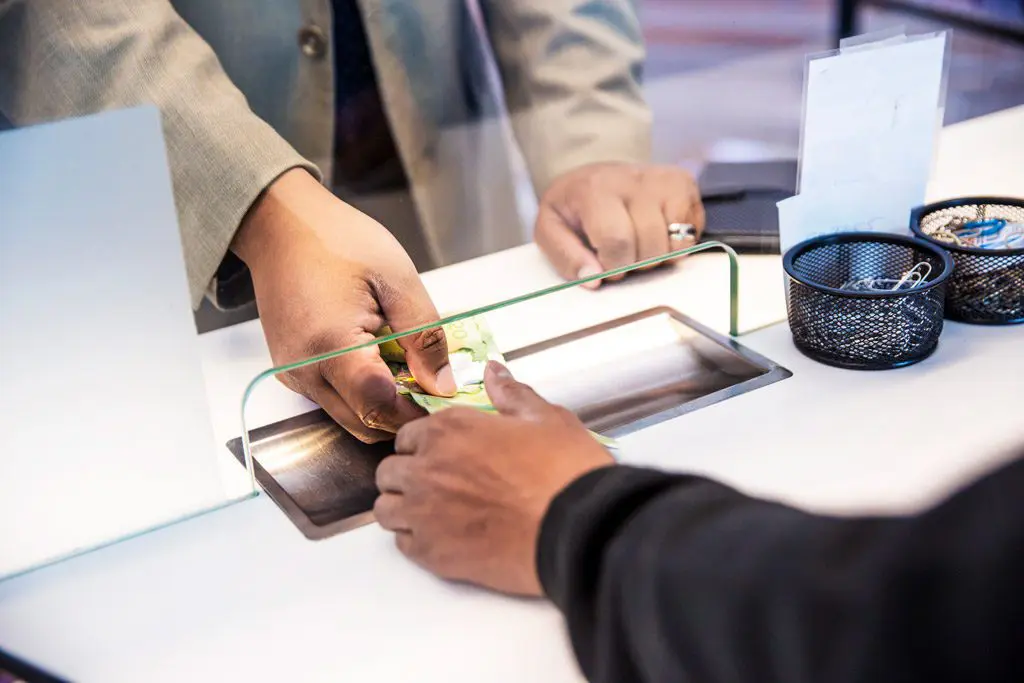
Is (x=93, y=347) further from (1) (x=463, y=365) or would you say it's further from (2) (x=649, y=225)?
(2) (x=649, y=225)

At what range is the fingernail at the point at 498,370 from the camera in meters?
0.81

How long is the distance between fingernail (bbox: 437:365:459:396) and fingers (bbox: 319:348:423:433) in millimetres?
28

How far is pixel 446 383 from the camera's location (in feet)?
2.67

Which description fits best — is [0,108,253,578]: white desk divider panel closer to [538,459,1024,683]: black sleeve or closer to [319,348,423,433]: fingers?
[319,348,423,433]: fingers

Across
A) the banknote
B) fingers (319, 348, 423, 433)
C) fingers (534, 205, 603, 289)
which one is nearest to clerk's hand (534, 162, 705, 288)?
fingers (534, 205, 603, 289)

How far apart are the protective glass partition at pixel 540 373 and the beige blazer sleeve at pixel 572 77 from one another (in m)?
0.14

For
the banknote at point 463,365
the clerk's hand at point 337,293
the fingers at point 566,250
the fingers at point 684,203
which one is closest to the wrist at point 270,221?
the clerk's hand at point 337,293

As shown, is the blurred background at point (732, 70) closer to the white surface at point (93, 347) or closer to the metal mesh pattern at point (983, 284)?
the metal mesh pattern at point (983, 284)

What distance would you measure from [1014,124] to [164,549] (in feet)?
4.07

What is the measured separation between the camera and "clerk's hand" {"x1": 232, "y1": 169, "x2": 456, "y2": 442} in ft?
2.53

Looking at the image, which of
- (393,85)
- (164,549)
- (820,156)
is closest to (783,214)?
(820,156)

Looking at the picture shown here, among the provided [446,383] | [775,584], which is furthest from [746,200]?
[775,584]

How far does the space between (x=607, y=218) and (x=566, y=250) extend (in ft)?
0.15

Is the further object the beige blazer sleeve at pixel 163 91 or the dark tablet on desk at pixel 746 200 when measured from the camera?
the dark tablet on desk at pixel 746 200
